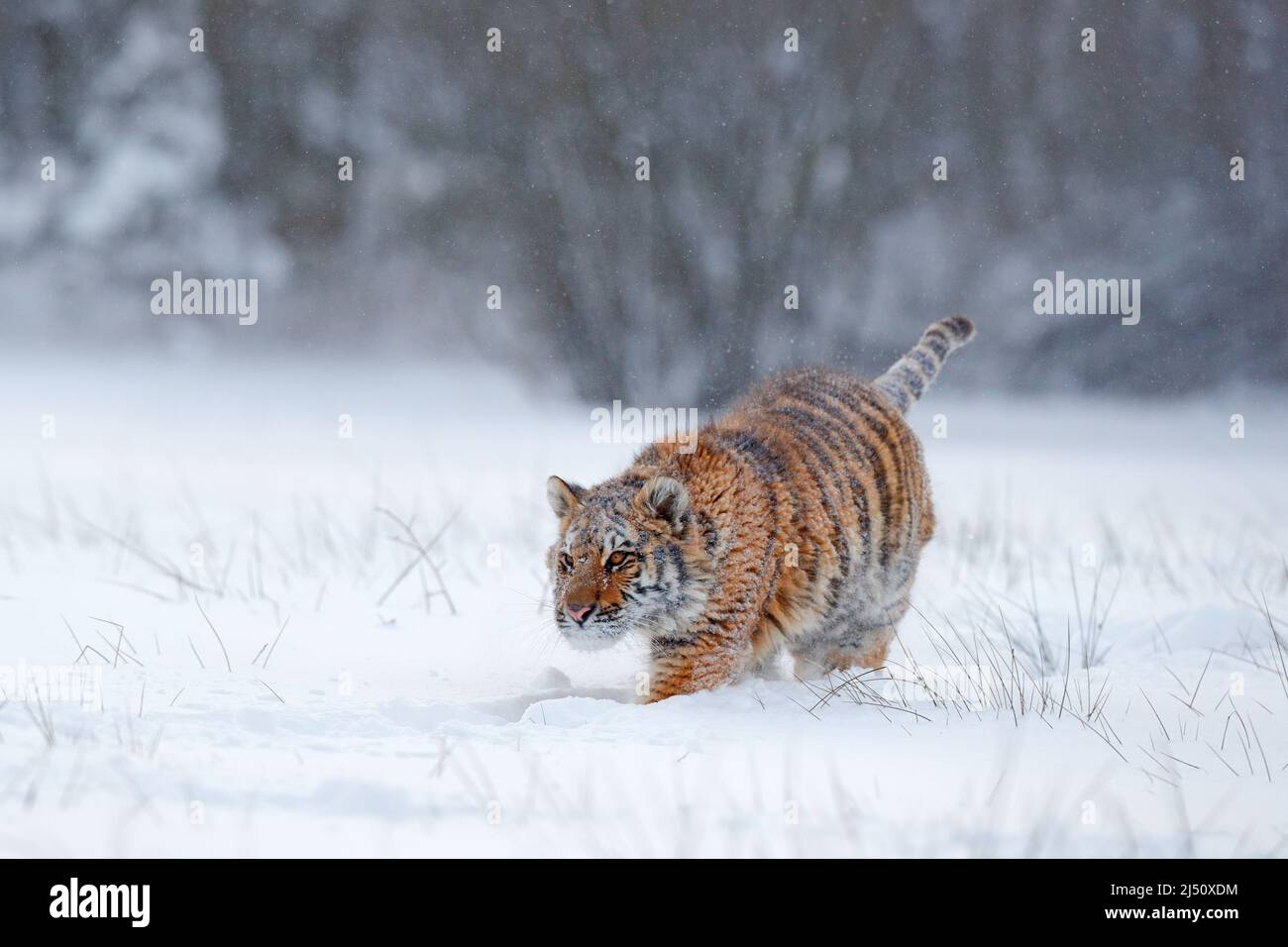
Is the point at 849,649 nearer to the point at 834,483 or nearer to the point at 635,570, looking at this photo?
the point at 834,483

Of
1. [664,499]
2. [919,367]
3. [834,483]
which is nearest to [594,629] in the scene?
[664,499]

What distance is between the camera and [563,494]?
3.41 m

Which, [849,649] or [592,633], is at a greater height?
[592,633]

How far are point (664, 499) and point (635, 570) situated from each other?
0.63ft

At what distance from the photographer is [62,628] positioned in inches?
145

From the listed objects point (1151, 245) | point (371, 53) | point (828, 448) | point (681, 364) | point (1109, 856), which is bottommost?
point (1109, 856)

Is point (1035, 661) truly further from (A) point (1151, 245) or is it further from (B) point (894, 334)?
(A) point (1151, 245)

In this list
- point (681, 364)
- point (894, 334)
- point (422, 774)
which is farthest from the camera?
point (894, 334)

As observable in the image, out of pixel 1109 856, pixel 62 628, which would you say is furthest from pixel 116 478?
pixel 1109 856

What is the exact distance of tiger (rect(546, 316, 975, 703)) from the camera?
3.20 metres

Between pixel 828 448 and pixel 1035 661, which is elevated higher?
pixel 828 448

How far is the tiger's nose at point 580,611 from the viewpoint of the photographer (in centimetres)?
313

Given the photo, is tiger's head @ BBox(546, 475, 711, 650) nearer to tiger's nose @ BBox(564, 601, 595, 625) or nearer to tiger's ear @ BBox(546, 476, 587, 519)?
tiger's nose @ BBox(564, 601, 595, 625)
